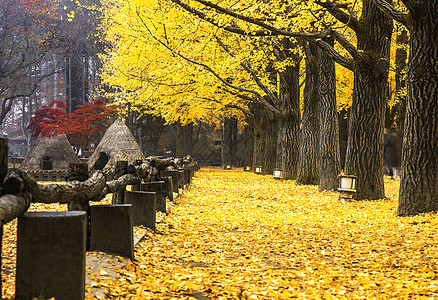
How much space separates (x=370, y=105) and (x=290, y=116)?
27.6 ft

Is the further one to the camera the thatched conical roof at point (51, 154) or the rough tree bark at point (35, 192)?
the thatched conical roof at point (51, 154)

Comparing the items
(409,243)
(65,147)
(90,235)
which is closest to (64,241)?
(90,235)

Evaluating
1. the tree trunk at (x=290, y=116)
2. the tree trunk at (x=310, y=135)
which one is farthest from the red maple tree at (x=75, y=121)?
the tree trunk at (x=310, y=135)

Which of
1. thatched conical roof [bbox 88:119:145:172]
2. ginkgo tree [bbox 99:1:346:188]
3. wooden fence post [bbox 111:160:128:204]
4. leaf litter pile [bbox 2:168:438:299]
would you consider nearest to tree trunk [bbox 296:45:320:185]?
ginkgo tree [bbox 99:1:346:188]

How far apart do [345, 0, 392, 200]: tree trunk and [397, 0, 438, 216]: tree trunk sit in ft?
8.21

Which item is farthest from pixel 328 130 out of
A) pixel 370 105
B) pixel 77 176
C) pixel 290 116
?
pixel 77 176

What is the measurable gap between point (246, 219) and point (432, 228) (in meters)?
3.60

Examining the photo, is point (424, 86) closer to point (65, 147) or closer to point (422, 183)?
point (422, 183)

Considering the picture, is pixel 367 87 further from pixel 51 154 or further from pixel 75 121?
pixel 51 154

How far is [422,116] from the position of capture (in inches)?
369

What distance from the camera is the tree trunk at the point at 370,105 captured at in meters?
12.1

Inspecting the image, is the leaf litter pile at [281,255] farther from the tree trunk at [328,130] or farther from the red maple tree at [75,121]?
the red maple tree at [75,121]

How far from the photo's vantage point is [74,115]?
83.4ft

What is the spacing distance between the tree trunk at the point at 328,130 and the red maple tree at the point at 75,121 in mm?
13796
